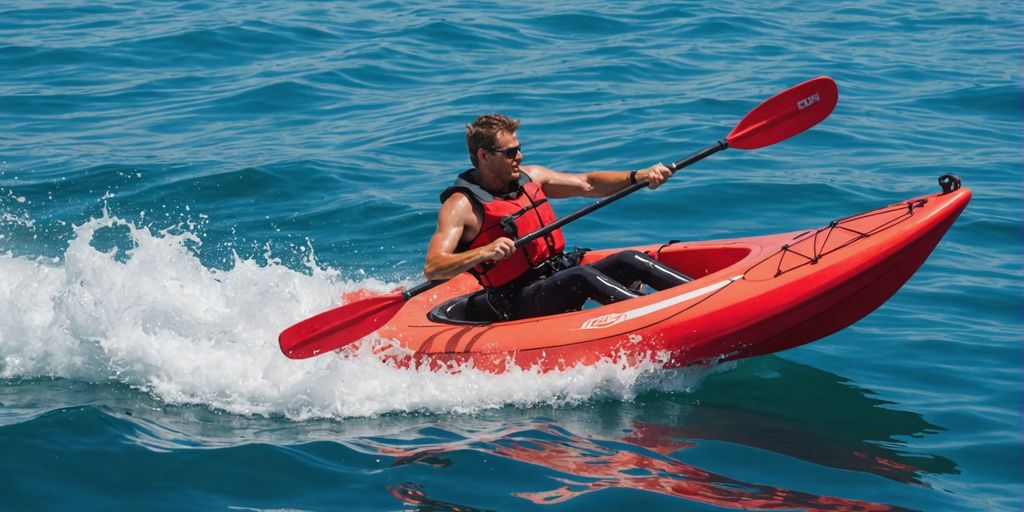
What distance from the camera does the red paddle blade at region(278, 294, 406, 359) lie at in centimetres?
574

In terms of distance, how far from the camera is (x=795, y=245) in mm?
5859

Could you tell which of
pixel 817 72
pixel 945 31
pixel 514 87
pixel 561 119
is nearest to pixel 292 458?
pixel 561 119

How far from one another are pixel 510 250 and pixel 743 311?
42.8 inches

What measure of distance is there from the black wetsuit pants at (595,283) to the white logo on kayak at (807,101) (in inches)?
49.5

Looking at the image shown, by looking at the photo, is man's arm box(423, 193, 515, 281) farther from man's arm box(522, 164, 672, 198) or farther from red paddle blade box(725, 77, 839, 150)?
red paddle blade box(725, 77, 839, 150)

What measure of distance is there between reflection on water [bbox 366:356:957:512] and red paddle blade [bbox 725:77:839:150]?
4.42ft

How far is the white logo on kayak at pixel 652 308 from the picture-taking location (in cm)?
567

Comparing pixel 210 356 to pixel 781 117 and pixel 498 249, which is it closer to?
pixel 498 249

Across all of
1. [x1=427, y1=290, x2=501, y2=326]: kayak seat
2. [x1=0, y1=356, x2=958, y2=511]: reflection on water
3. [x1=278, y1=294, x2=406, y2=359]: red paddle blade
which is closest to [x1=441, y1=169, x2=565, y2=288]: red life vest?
[x1=427, y1=290, x2=501, y2=326]: kayak seat

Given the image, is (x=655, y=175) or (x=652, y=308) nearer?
(x=652, y=308)

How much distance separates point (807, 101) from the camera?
6605 mm

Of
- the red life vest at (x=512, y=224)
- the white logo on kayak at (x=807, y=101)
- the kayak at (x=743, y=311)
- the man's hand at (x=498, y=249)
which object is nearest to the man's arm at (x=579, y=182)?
the red life vest at (x=512, y=224)

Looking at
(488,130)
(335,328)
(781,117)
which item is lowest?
(335,328)

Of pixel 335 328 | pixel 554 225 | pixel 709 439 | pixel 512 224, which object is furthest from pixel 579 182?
pixel 709 439
